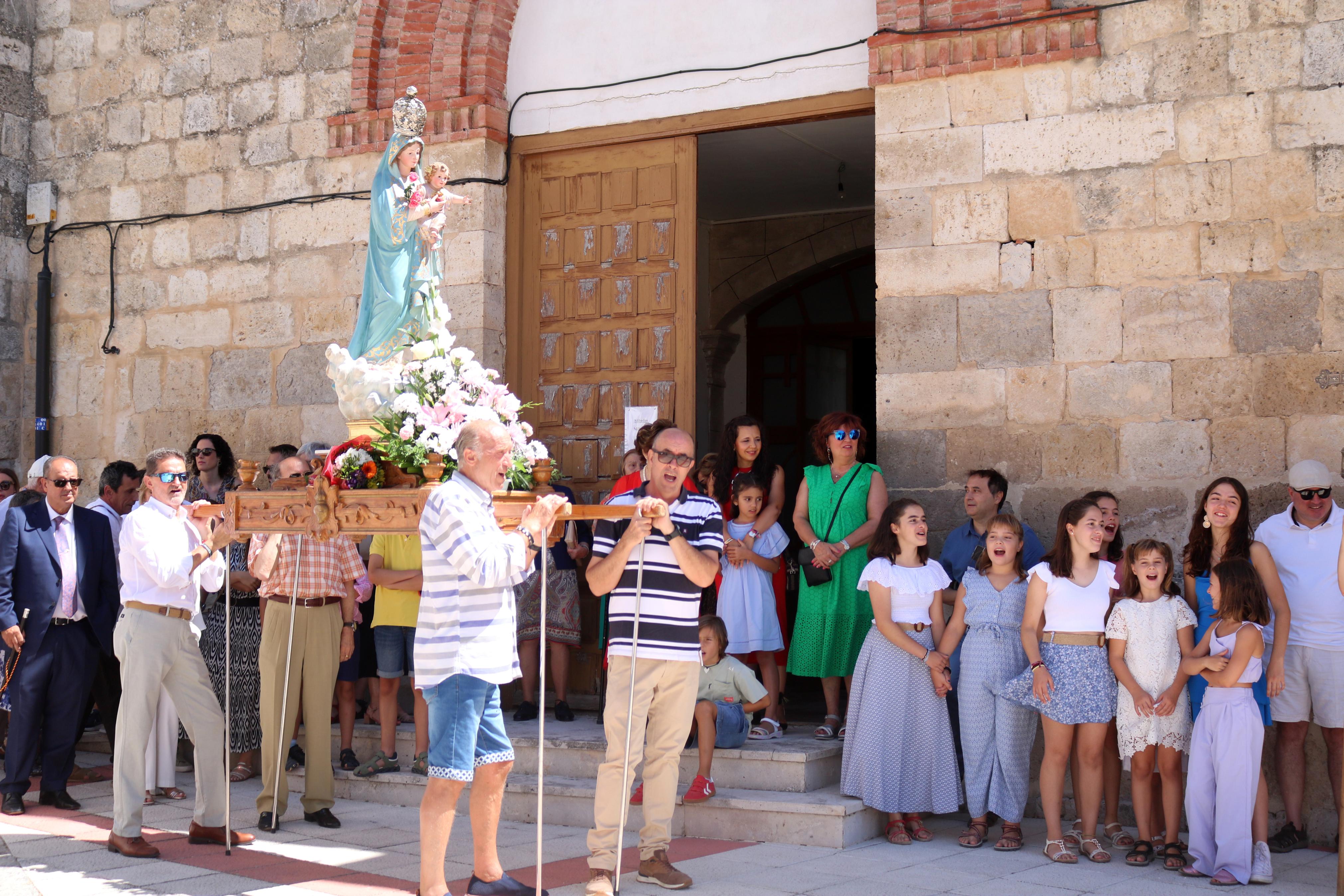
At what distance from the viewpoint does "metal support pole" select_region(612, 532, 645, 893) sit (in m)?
4.69

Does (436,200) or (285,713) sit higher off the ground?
(436,200)

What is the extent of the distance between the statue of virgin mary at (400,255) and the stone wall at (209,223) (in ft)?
7.03

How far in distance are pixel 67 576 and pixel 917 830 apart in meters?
4.53

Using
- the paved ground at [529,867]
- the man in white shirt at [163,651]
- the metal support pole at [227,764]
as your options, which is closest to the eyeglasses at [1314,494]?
the paved ground at [529,867]

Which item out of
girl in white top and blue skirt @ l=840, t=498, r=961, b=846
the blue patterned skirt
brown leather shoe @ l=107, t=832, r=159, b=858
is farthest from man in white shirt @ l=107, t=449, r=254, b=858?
the blue patterned skirt

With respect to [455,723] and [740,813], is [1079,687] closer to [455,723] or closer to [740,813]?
[740,813]

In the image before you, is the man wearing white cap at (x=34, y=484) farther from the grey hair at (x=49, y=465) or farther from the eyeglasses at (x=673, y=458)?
the eyeglasses at (x=673, y=458)

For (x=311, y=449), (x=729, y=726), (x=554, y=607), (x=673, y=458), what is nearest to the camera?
(x=673, y=458)

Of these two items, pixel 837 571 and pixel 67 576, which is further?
pixel 67 576

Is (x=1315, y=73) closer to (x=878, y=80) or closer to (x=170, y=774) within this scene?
(x=878, y=80)

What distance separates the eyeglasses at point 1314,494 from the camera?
5785mm

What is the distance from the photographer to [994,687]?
586 centimetres

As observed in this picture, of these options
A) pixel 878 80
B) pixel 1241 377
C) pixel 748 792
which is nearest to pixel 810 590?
pixel 748 792

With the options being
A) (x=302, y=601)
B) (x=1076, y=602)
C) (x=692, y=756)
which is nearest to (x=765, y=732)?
(x=692, y=756)
